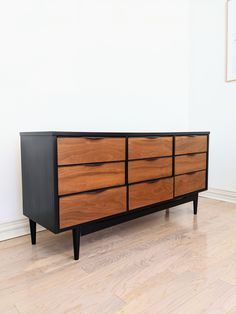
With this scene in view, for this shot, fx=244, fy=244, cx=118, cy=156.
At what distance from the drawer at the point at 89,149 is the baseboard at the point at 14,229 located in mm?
728

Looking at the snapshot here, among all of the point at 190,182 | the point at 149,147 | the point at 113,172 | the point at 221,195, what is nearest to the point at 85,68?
the point at 149,147

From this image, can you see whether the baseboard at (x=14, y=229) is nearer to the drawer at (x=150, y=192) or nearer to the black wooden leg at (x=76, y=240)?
the black wooden leg at (x=76, y=240)

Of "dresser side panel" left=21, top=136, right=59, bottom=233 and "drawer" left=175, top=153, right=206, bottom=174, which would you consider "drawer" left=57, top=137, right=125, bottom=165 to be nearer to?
"dresser side panel" left=21, top=136, right=59, bottom=233

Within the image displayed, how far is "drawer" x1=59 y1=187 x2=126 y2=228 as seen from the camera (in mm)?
1264

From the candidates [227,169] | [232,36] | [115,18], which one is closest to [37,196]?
[115,18]

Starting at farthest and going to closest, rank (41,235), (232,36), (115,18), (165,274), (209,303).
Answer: (232,36), (115,18), (41,235), (165,274), (209,303)

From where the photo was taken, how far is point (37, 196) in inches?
54.7

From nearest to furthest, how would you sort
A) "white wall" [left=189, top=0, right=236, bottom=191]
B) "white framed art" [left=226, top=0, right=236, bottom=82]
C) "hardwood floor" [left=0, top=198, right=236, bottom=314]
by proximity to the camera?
"hardwood floor" [left=0, top=198, right=236, bottom=314], "white framed art" [left=226, top=0, right=236, bottom=82], "white wall" [left=189, top=0, right=236, bottom=191]

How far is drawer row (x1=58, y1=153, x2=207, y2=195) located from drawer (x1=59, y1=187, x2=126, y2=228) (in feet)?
0.13

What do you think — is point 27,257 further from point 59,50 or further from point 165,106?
point 165,106

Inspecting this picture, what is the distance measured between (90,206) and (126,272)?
386mm

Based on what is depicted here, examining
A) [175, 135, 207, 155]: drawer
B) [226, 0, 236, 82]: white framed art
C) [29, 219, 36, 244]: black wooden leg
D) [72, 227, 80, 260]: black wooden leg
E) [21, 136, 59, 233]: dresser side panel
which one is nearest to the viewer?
[21, 136, 59, 233]: dresser side panel

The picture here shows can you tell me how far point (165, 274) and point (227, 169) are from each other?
166cm

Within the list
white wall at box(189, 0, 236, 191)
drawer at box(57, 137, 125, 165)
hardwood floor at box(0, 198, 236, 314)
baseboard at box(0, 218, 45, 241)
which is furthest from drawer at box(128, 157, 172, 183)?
white wall at box(189, 0, 236, 191)
